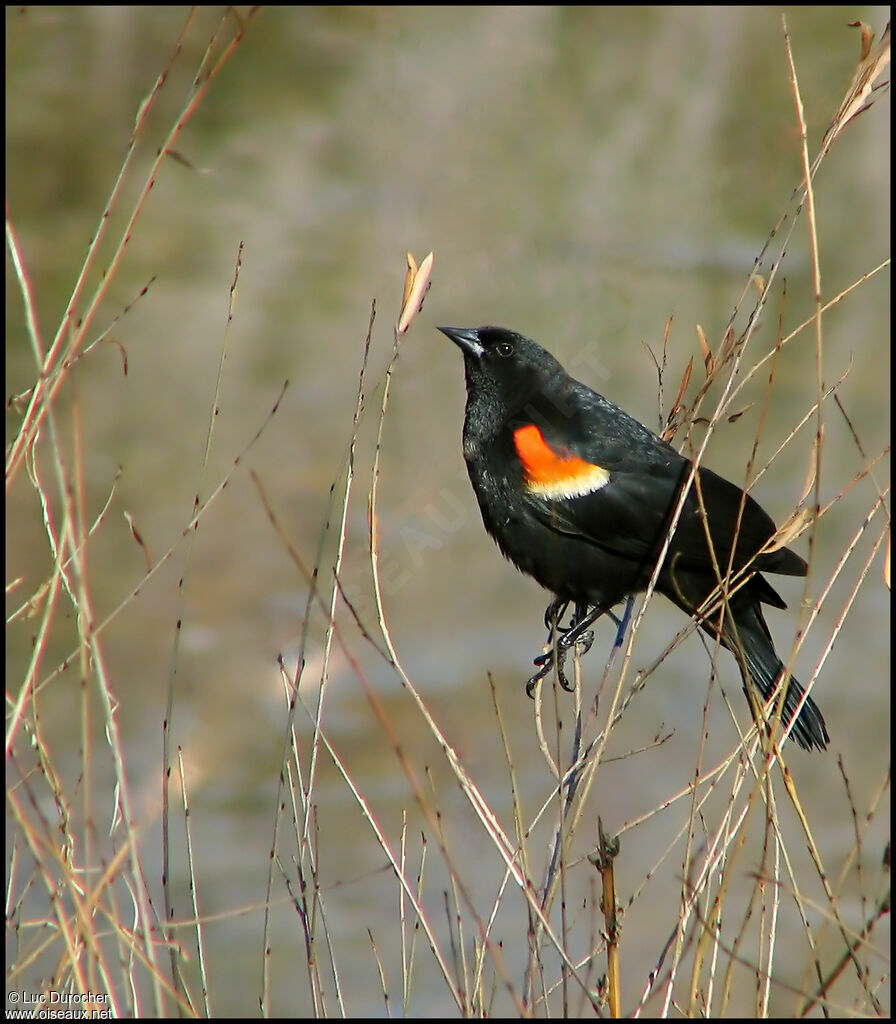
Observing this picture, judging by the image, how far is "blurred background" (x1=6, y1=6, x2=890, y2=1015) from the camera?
10992 mm

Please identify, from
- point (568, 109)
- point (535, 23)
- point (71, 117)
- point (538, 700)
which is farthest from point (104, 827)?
point (535, 23)

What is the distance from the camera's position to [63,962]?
1599 mm

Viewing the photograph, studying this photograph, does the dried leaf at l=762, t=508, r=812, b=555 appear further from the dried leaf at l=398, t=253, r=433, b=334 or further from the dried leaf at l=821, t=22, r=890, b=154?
the dried leaf at l=398, t=253, r=433, b=334

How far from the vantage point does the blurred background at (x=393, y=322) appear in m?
11.0

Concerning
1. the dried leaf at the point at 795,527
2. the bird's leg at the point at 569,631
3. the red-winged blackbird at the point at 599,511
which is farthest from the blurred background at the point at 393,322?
the dried leaf at the point at 795,527

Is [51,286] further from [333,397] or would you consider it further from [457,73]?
[457,73]

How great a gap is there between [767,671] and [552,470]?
71 cm

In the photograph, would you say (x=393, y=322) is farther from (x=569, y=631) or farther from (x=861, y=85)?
(x=861, y=85)

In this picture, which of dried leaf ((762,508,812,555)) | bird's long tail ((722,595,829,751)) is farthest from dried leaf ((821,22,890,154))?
bird's long tail ((722,595,829,751))

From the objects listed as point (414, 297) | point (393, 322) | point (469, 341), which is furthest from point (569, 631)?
point (393, 322)

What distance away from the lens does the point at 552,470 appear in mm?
2977

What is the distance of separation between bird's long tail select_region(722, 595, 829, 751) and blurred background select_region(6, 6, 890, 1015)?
639cm

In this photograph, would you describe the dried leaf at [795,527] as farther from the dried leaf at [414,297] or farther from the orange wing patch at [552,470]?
the orange wing patch at [552,470]

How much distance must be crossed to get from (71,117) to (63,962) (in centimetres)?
1531
